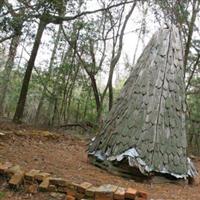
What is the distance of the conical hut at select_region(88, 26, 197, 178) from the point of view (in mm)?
6148

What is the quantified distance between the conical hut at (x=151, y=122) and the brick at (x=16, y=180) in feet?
6.56

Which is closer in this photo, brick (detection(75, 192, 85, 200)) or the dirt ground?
brick (detection(75, 192, 85, 200))

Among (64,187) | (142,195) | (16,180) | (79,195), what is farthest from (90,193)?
(16,180)

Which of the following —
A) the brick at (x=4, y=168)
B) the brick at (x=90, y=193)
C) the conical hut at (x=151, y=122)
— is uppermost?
the conical hut at (x=151, y=122)

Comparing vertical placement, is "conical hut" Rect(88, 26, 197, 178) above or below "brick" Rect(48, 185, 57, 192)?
above

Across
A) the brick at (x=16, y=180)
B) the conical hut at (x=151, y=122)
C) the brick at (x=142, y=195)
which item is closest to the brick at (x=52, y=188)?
the brick at (x=16, y=180)

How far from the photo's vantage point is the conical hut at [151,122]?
6148 millimetres

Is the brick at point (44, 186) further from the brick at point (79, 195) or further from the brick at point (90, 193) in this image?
the brick at point (90, 193)

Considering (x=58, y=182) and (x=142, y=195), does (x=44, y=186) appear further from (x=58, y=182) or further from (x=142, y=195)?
(x=142, y=195)

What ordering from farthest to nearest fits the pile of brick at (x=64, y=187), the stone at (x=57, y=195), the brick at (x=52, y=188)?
the brick at (x=52, y=188)
the stone at (x=57, y=195)
the pile of brick at (x=64, y=187)

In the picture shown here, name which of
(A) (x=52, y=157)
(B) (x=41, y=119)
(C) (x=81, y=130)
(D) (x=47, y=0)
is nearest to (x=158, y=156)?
(A) (x=52, y=157)

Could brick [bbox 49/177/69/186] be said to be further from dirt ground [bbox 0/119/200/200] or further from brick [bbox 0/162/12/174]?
brick [bbox 0/162/12/174]

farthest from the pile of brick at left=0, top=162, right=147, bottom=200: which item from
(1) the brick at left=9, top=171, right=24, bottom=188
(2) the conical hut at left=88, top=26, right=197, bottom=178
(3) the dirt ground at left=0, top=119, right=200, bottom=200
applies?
(2) the conical hut at left=88, top=26, right=197, bottom=178

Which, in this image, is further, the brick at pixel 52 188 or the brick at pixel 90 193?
the brick at pixel 52 188
